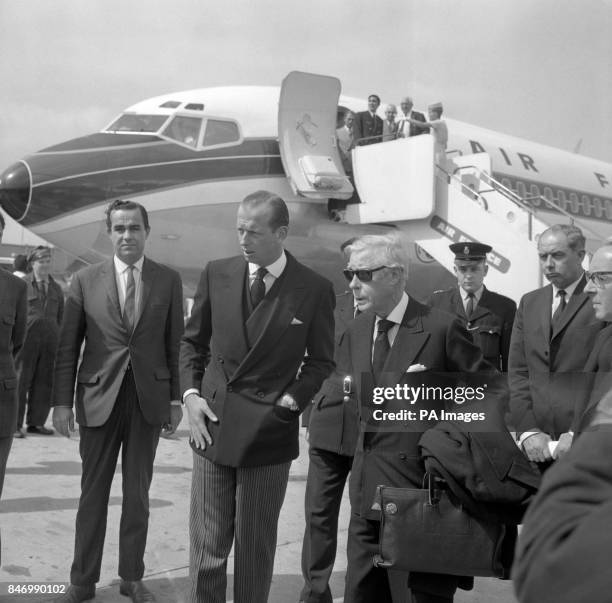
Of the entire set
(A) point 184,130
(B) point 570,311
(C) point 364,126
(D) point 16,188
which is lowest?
(B) point 570,311

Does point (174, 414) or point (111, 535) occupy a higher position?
point (174, 414)

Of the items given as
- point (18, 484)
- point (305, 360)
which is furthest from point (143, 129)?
point (305, 360)

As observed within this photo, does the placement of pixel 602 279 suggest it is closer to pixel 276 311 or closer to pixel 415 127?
pixel 276 311

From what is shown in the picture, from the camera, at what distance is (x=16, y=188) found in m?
8.69

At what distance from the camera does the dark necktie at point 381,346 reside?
2.63 meters

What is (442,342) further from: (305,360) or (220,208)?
(220,208)

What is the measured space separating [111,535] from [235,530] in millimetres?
1728

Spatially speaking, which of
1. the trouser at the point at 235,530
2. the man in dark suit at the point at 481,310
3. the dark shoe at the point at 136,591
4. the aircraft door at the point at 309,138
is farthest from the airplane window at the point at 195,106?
the trouser at the point at 235,530

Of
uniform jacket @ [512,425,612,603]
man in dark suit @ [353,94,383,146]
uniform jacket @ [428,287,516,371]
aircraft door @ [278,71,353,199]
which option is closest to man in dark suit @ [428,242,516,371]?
uniform jacket @ [428,287,516,371]

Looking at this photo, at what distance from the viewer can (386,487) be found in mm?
2307

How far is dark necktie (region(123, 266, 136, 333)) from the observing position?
355cm

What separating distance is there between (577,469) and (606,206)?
15.8m

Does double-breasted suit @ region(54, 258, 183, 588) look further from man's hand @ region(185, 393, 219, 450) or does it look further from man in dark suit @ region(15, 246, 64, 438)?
man in dark suit @ region(15, 246, 64, 438)

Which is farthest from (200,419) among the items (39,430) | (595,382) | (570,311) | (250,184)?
(250,184)
